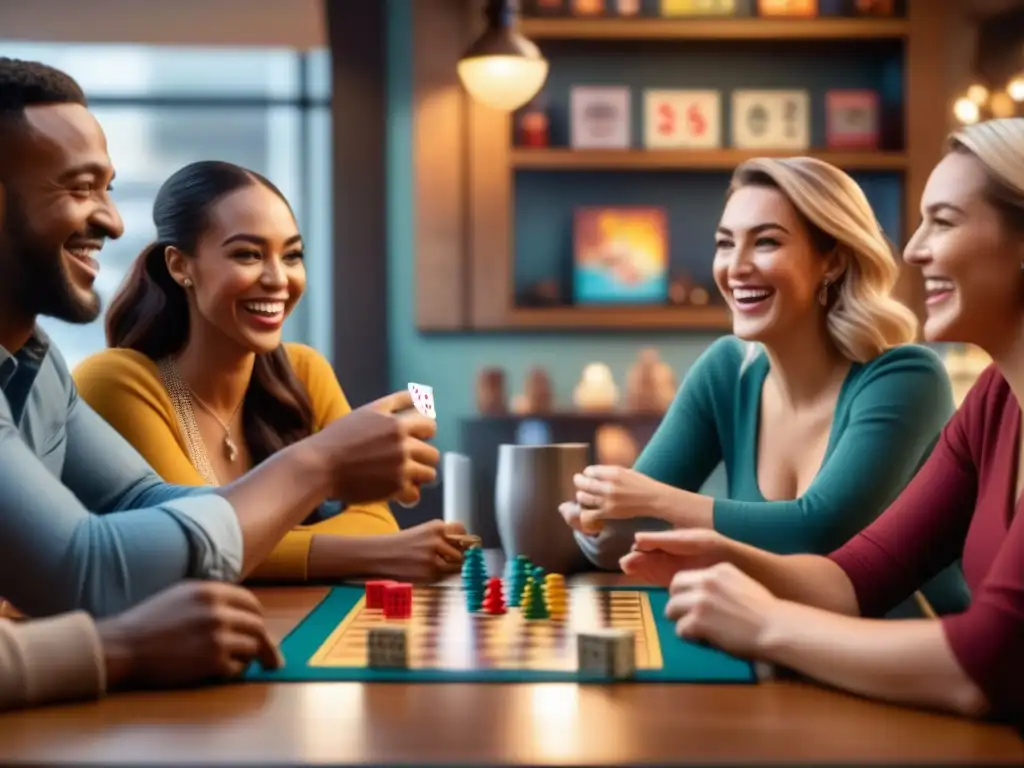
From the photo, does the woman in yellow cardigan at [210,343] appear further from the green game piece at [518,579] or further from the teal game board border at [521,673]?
the teal game board border at [521,673]

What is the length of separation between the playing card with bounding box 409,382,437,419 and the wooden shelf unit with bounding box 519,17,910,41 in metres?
3.31

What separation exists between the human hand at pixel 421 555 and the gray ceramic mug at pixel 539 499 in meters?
0.09

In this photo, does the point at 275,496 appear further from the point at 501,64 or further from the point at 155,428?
the point at 501,64

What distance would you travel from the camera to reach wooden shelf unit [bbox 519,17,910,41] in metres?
4.89

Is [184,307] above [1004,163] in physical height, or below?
below

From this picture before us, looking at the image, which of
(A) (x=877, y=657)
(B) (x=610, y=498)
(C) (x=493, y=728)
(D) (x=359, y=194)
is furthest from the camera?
(D) (x=359, y=194)

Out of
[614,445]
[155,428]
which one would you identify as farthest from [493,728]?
[614,445]

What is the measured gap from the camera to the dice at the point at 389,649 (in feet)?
4.60

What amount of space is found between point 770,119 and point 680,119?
12.5 inches

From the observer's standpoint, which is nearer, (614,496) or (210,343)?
(614,496)

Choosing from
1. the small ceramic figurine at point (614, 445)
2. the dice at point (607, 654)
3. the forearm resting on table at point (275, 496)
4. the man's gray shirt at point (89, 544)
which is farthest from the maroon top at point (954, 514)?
the small ceramic figurine at point (614, 445)

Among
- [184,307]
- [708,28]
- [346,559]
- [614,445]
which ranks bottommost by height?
[614,445]

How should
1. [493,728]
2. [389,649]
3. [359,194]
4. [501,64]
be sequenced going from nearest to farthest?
[493,728] → [389,649] → [501,64] → [359,194]

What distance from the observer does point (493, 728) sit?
1187 millimetres
